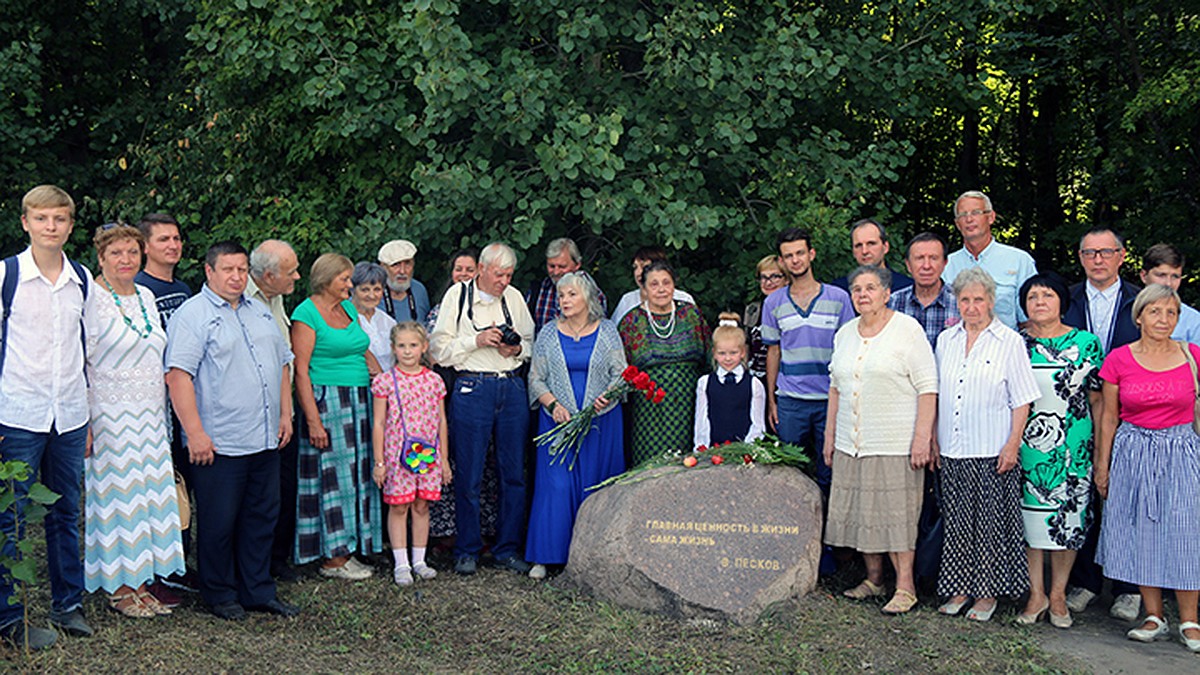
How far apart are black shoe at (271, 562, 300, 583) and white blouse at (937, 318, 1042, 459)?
3893mm

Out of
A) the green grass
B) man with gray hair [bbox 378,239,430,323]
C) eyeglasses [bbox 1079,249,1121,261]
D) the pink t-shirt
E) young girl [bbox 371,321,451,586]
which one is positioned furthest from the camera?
man with gray hair [bbox 378,239,430,323]

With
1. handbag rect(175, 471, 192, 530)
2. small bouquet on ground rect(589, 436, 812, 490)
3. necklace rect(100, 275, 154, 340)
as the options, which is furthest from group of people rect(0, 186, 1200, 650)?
small bouquet on ground rect(589, 436, 812, 490)

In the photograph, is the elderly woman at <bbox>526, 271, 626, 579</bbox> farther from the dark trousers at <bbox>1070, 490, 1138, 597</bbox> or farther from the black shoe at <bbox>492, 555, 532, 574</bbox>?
the dark trousers at <bbox>1070, 490, 1138, 597</bbox>

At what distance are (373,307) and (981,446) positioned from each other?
12.1 feet

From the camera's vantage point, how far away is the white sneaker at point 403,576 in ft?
21.4

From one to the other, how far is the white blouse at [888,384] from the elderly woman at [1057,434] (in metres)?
0.61

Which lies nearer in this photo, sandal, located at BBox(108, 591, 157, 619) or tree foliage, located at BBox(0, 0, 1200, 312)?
sandal, located at BBox(108, 591, 157, 619)

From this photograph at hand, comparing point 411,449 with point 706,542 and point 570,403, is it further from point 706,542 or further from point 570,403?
point 706,542

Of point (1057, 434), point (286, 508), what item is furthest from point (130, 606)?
point (1057, 434)

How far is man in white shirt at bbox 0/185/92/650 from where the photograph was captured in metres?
4.89

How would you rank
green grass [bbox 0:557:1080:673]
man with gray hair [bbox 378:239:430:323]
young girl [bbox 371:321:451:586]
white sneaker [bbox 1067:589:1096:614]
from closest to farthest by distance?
green grass [bbox 0:557:1080:673] → white sneaker [bbox 1067:589:1096:614] → young girl [bbox 371:321:451:586] → man with gray hair [bbox 378:239:430:323]

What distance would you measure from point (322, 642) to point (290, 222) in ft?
14.4

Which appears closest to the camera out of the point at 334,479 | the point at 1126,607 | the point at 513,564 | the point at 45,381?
the point at 45,381

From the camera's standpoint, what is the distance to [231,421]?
5.59 m
